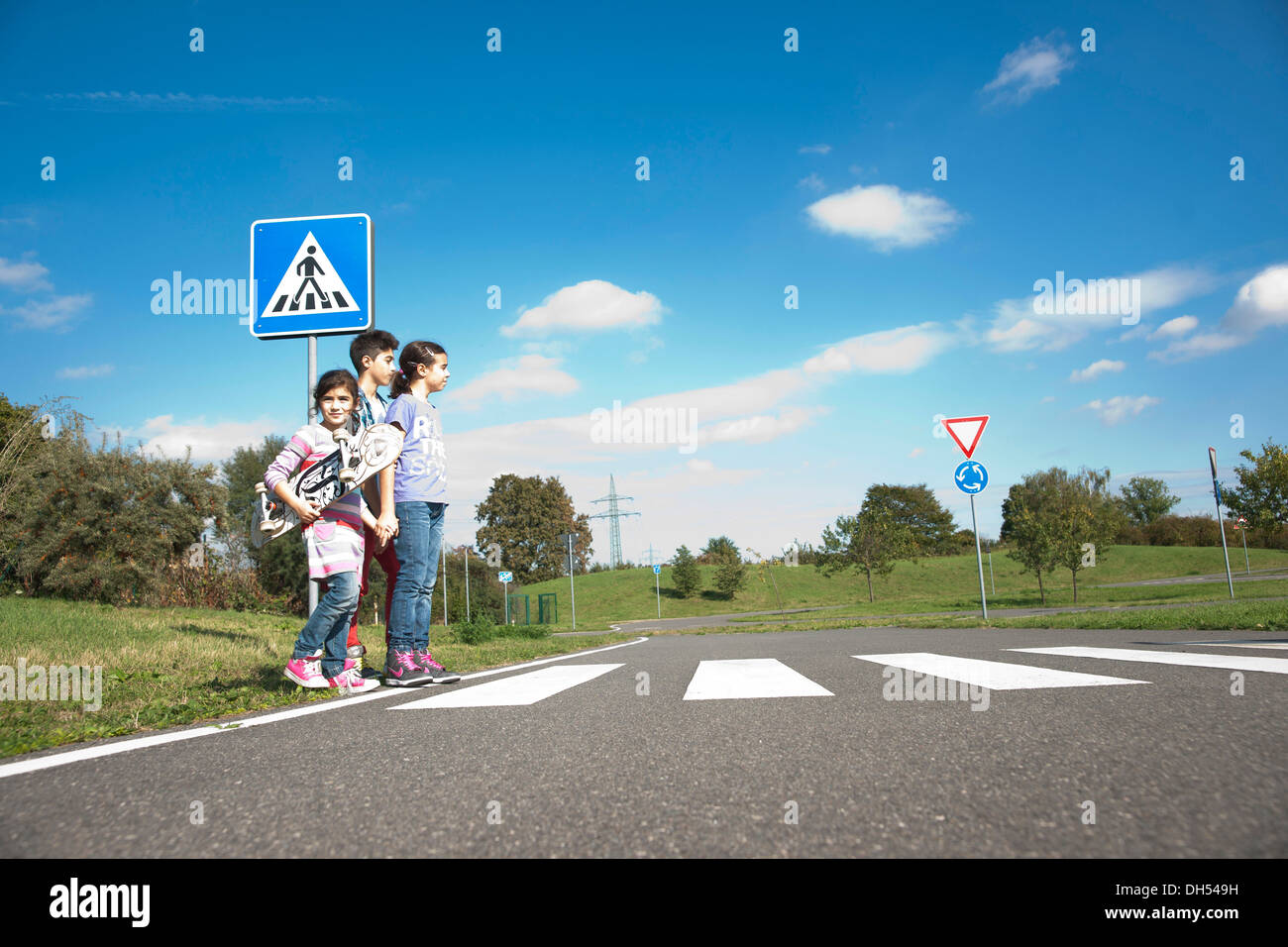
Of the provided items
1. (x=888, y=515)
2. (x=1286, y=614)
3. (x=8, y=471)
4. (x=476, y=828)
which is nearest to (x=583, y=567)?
(x=888, y=515)

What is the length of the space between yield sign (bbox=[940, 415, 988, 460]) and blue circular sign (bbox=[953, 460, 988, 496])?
0.78ft

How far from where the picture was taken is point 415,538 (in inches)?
186

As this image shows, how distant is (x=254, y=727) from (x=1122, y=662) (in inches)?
194

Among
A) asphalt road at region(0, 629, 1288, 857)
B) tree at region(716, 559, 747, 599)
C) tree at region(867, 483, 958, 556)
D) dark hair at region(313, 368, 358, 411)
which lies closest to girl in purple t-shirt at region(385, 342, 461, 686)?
dark hair at region(313, 368, 358, 411)

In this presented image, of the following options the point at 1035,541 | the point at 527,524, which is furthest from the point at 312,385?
the point at 527,524

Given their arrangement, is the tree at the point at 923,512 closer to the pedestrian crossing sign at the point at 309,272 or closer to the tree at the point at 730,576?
the tree at the point at 730,576

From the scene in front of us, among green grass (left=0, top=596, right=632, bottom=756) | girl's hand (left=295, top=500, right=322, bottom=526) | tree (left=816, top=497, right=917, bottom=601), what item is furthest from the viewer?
tree (left=816, top=497, right=917, bottom=601)

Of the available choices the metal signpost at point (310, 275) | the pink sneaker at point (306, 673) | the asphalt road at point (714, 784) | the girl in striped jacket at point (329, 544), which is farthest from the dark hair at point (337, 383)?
the asphalt road at point (714, 784)

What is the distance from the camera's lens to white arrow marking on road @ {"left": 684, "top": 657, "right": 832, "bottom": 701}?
3.54m

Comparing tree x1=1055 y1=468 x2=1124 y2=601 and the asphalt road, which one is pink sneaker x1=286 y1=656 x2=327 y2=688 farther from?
tree x1=1055 y1=468 x2=1124 y2=601

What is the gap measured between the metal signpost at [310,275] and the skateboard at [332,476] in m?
1.83

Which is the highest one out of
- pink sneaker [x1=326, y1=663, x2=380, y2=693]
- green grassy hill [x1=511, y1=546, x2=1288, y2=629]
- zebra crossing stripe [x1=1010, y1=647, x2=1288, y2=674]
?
pink sneaker [x1=326, y1=663, x2=380, y2=693]
